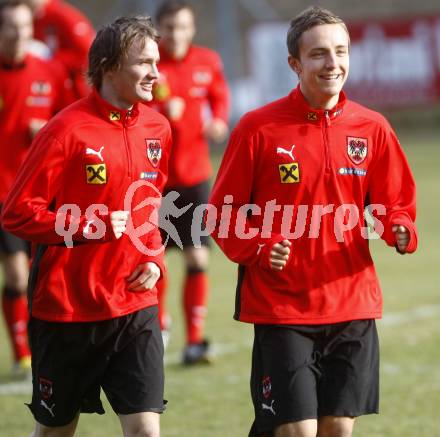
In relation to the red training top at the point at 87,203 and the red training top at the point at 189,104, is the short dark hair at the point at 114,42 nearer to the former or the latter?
the red training top at the point at 87,203

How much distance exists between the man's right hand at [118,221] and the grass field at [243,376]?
1.80 metres

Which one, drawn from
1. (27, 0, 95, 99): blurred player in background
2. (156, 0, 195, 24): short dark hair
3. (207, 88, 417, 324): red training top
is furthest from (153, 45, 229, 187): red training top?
(207, 88, 417, 324): red training top

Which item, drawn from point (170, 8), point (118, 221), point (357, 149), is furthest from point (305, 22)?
point (170, 8)

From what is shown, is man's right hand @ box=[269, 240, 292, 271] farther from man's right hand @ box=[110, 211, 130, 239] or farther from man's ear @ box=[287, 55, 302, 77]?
man's ear @ box=[287, 55, 302, 77]

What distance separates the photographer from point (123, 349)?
4383mm

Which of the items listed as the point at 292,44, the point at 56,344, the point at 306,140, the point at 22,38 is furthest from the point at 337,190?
the point at 22,38

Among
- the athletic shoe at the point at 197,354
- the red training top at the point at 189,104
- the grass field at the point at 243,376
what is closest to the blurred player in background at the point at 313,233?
the grass field at the point at 243,376

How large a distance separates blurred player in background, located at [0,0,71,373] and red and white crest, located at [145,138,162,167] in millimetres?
2761

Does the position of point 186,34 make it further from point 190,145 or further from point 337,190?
point 337,190

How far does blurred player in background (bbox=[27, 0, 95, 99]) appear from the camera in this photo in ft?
27.8

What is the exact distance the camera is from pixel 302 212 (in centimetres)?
430

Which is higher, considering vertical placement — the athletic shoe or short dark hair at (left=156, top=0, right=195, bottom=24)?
short dark hair at (left=156, top=0, right=195, bottom=24)

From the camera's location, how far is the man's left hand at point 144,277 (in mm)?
4375

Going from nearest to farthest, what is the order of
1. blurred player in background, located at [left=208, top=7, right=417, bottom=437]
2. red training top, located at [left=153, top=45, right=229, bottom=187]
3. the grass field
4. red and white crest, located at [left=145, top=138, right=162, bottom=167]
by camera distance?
blurred player in background, located at [left=208, top=7, right=417, bottom=437] < red and white crest, located at [left=145, top=138, right=162, bottom=167] < the grass field < red training top, located at [left=153, top=45, right=229, bottom=187]
